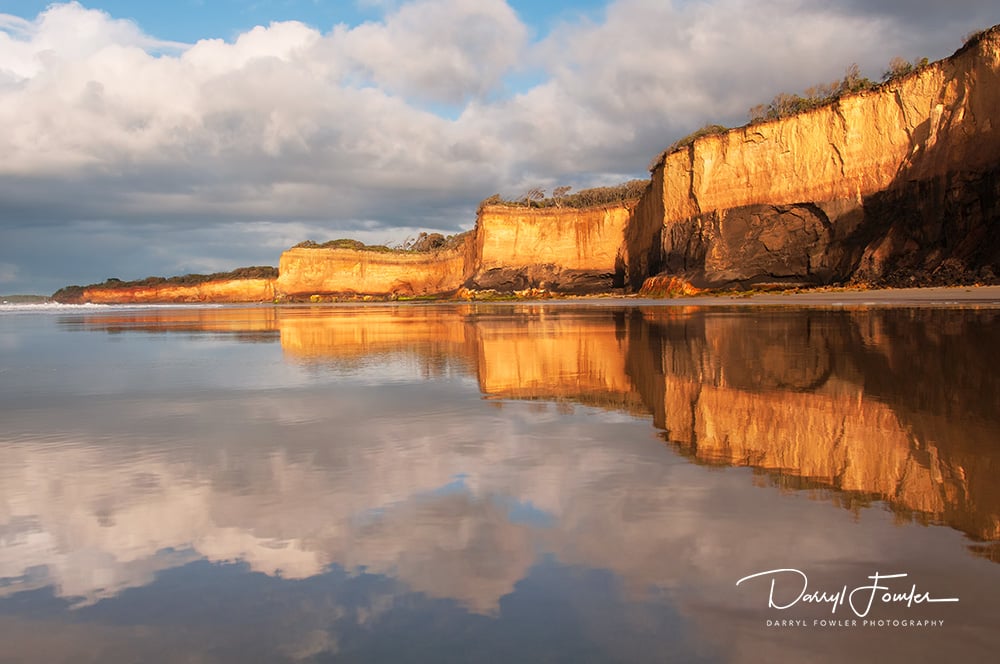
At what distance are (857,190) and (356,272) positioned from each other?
6616 cm

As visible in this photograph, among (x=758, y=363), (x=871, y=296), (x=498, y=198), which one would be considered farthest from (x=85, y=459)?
(x=498, y=198)

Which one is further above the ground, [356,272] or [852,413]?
[356,272]

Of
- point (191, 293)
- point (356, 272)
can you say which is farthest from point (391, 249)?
point (191, 293)

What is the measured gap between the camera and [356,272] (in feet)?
281

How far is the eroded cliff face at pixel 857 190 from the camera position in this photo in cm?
2431

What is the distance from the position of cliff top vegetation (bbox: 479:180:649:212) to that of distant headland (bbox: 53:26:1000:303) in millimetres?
3256

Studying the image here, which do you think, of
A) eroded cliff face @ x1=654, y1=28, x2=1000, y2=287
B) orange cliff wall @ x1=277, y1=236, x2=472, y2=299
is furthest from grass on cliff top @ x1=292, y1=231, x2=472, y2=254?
eroded cliff face @ x1=654, y1=28, x2=1000, y2=287

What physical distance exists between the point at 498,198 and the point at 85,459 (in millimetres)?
65422

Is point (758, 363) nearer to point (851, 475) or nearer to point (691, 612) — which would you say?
point (851, 475)

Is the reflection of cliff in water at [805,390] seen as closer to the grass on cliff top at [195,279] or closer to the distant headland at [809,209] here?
the distant headland at [809,209]

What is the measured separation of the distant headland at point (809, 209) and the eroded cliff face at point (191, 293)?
59.0 m
